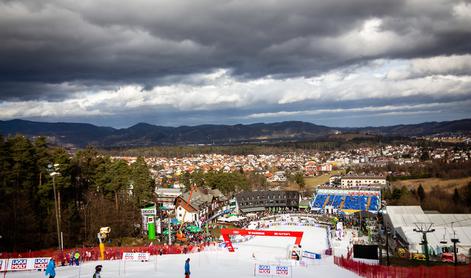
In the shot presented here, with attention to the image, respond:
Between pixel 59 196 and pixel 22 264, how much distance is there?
1339 centimetres

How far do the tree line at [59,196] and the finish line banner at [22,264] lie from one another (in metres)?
8.51

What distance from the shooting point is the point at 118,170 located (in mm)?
43469

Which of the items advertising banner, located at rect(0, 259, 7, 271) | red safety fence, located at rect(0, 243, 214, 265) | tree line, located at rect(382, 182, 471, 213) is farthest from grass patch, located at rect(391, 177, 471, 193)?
advertising banner, located at rect(0, 259, 7, 271)

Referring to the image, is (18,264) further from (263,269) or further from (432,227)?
(432,227)

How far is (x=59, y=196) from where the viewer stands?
3350 centimetres

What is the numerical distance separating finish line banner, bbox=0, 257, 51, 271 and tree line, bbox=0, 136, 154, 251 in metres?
8.51

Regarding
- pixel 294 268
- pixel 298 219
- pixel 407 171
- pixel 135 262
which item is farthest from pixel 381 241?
pixel 407 171

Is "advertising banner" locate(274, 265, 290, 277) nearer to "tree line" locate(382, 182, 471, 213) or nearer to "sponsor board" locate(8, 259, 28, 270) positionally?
"sponsor board" locate(8, 259, 28, 270)

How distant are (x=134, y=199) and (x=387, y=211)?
32.8 metres

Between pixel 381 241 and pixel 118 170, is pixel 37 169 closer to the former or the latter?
pixel 118 170

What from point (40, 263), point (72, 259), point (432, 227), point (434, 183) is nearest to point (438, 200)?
point (434, 183)

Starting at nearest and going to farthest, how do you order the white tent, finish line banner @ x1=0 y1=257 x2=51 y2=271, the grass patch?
1. finish line banner @ x1=0 y1=257 x2=51 y2=271
2. the white tent
3. the grass patch

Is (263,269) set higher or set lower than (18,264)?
lower

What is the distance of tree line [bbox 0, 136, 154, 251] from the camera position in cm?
2961
